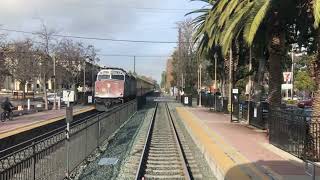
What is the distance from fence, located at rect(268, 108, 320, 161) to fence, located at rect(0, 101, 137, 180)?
6.38 metres

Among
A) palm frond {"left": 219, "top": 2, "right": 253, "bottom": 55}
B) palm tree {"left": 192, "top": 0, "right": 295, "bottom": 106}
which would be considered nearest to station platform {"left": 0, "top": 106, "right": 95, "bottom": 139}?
palm frond {"left": 219, "top": 2, "right": 253, "bottom": 55}

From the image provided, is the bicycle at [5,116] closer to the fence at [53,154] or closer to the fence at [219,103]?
the fence at [53,154]

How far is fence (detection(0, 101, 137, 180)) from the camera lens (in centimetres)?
984

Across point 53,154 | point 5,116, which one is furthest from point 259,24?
point 5,116

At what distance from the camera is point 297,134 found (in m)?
17.1

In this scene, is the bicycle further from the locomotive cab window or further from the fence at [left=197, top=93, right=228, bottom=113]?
the fence at [left=197, top=93, right=228, bottom=113]

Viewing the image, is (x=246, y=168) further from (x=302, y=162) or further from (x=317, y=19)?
(x=317, y=19)

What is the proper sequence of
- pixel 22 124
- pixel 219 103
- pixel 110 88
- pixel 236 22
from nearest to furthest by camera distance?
pixel 236 22 → pixel 22 124 → pixel 219 103 → pixel 110 88

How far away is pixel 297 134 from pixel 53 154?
25.8ft

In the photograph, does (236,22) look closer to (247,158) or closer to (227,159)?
(247,158)

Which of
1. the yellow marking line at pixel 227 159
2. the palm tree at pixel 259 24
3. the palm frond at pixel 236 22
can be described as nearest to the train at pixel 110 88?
the palm tree at pixel 259 24

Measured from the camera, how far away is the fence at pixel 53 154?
984 centimetres

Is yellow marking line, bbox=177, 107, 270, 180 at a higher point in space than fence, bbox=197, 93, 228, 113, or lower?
lower

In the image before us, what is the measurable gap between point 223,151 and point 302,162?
3130 mm
